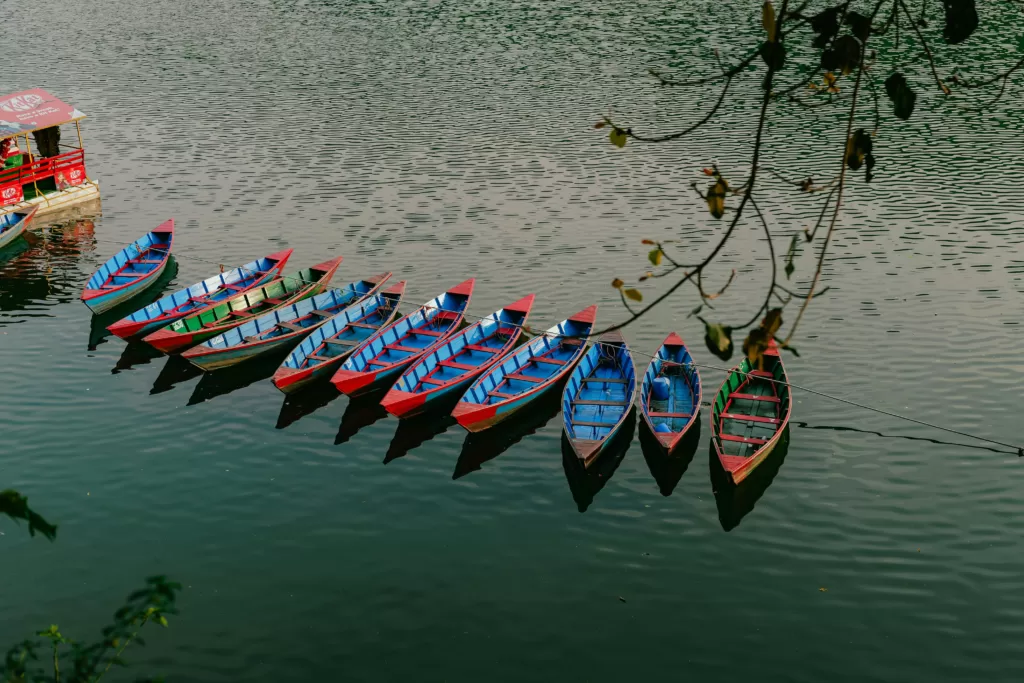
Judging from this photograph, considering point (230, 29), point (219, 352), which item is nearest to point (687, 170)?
point (219, 352)

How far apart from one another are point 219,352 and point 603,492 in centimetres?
1352

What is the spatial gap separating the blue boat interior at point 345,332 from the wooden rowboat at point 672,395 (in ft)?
30.8

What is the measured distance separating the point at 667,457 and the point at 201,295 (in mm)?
18903

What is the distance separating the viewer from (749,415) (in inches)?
1153

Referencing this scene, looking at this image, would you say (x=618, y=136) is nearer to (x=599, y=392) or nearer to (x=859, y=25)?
(x=859, y=25)

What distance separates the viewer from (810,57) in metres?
63.1

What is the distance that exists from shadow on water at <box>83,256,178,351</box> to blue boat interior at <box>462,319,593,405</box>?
47.1 feet

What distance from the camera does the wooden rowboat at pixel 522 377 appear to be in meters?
29.4

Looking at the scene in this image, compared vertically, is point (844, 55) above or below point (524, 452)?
above

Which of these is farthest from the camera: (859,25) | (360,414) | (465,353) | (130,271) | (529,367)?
(130,271)

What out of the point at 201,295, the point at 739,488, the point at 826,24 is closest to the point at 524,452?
the point at 739,488

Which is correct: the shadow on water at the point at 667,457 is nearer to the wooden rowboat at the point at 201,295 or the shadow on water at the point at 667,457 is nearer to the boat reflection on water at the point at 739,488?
the boat reflection on water at the point at 739,488

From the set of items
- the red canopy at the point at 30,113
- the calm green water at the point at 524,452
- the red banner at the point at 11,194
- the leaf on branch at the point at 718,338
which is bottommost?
the calm green water at the point at 524,452

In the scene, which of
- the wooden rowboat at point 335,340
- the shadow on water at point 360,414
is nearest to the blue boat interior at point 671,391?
the shadow on water at point 360,414
